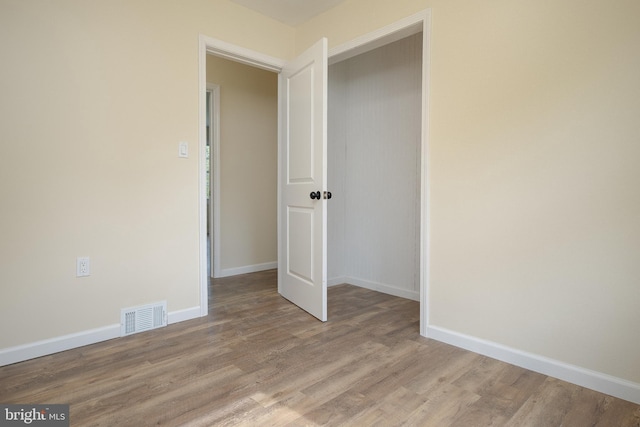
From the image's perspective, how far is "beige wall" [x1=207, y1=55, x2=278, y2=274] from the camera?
3957 millimetres

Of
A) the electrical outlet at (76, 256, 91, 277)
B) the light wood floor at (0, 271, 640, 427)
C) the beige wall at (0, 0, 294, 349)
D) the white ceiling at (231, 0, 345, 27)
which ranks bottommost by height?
the light wood floor at (0, 271, 640, 427)

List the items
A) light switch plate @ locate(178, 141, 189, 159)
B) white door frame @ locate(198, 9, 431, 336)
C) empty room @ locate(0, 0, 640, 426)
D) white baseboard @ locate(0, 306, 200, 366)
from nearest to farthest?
1. empty room @ locate(0, 0, 640, 426)
2. white baseboard @ locate(0, 306, 200, 366)
3. white door frame @ locate(198, 9, 431, 336)
4. light switch plate @ locate(178, 141, 189, 159)

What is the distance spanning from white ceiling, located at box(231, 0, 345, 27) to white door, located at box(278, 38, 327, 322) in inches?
16.4

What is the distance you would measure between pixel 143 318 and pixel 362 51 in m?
2.54

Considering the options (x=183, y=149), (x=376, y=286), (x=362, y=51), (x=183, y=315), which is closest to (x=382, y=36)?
(x=362, y=51)

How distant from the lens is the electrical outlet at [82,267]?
6.95 ft

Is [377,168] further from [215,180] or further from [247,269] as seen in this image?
[247,269]

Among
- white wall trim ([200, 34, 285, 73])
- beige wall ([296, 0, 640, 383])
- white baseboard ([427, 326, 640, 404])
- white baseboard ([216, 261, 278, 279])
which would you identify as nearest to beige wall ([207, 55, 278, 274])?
white baseboard ([216, 261, 278, 279])

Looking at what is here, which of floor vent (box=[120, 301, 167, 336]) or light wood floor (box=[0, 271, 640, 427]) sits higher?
floor vent (box=[120, 301, 167, 336])

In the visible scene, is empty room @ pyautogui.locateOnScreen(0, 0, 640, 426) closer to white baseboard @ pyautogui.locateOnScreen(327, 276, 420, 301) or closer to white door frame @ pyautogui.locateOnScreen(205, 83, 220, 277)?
white baseboard @ pyautogui.locateOnScreen(327, 276, 420, 301)

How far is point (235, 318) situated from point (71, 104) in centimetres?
176

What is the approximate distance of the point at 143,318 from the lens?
7.80ft

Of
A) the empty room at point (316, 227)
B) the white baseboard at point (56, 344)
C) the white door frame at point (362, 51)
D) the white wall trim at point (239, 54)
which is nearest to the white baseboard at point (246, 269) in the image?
the empty room at point (316, 227)

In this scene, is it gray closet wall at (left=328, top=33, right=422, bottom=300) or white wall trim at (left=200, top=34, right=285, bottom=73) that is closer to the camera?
white wall trim at (left=200, top=34, right=285, bottom=73)
